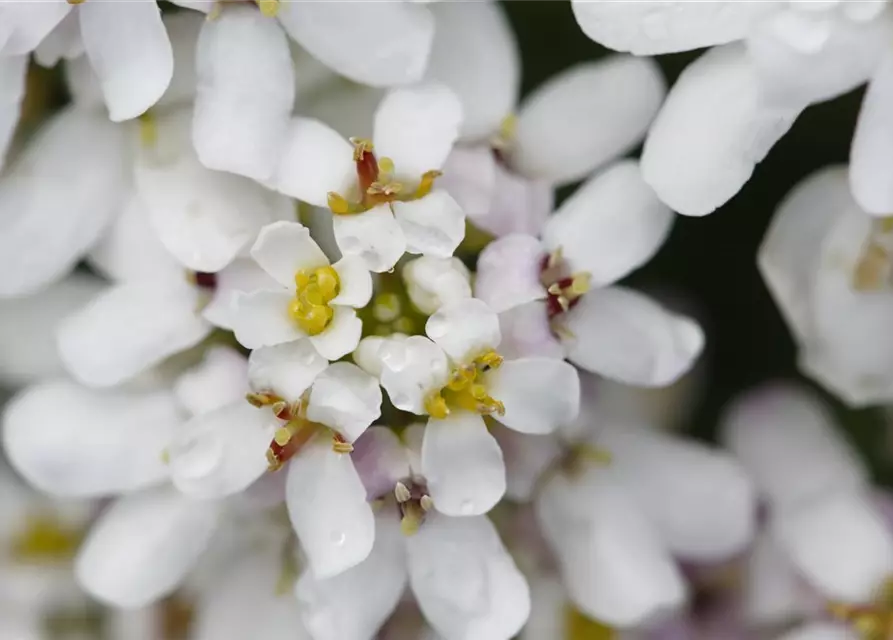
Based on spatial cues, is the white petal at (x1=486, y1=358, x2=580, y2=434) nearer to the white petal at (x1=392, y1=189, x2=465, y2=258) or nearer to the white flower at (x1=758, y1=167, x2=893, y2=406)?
the white petal at (x1=392, y1=189, x2=465, y2=258)

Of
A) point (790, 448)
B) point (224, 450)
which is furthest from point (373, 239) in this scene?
point (790, 448)

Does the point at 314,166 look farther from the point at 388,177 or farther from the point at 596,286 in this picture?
the point at 596,286

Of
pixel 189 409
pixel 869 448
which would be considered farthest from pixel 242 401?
pixel 869 448

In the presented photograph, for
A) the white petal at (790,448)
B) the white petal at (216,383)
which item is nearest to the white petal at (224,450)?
the white petal at (216,383)

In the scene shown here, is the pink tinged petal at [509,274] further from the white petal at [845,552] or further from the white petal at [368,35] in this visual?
the white petal at [845,552]

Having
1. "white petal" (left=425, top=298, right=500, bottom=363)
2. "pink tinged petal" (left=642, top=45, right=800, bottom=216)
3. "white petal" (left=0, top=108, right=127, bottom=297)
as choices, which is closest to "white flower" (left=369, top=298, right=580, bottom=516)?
"white petal" (left=425, top=298, right=500, bottom=363)

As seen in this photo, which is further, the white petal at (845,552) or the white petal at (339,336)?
the white petal at (845,552)
